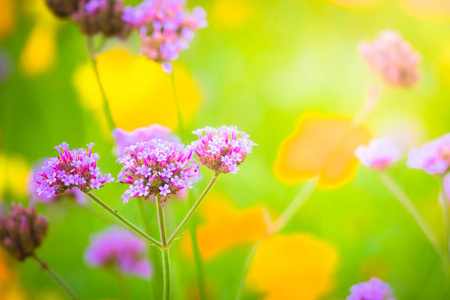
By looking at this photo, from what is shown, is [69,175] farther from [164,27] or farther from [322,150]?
[322,150]

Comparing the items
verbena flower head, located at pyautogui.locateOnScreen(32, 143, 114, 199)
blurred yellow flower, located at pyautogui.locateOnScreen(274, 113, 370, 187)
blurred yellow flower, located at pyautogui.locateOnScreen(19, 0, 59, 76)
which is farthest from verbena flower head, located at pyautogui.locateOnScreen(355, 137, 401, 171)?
blurred yellow flower, located at pyautogui.locateOnScreen(19, 0, 59, 76)

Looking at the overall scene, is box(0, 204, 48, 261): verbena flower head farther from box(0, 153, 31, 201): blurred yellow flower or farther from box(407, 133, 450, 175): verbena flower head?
box(407, 133, 450, 175): verbena flower head

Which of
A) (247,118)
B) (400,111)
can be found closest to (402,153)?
(400,111)

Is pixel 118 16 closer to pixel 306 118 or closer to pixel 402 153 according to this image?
pixel 306 118

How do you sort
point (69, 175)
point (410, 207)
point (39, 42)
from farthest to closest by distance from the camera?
point (39, 42) < point (410, 207) < point (69, 175)

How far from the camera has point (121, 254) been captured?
0.62m

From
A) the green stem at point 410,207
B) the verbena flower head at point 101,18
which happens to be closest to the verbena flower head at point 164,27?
the verbena flower head at point 101,18

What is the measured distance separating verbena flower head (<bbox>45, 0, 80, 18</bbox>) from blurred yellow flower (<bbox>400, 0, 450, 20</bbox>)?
18.6 inches

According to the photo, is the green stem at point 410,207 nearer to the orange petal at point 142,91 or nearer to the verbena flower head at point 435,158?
the verbena flower head at point 435,158

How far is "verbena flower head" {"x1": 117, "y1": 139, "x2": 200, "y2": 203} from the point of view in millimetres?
398

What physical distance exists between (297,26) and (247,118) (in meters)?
0.16

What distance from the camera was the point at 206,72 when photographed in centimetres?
66

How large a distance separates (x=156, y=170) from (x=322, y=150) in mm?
323

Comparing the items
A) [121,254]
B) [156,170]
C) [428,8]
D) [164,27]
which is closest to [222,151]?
[156,170]
